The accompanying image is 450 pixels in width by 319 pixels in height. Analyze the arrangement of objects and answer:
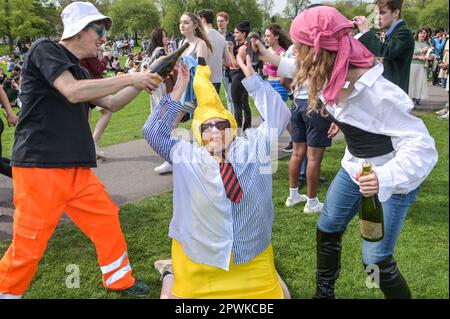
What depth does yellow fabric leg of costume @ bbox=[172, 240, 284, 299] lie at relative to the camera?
2768 millimetres

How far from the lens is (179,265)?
288 centimetres

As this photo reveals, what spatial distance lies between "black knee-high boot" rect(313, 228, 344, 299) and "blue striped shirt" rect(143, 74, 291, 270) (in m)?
0.42

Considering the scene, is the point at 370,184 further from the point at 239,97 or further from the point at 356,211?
the point at 239,97

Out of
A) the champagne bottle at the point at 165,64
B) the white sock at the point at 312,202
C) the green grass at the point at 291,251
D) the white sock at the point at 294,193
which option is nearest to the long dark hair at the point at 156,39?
the green grass at the point at 291,251

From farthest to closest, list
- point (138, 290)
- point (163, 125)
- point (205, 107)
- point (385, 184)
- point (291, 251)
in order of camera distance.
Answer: point (291, 251), point (138, 290), point (205, 107), point (163, 125), point (385, 184)

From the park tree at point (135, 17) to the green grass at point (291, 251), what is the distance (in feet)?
196

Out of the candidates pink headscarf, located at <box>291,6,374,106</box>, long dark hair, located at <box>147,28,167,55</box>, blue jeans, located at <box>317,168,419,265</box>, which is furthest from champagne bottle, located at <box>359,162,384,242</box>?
long dark hair, located at <box>147,28,167,55</box>

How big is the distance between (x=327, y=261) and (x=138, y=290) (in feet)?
4.61

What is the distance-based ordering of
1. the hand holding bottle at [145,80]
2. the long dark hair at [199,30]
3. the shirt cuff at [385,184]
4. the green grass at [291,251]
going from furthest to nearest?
the long dark hair at [199,30] → the green grass at [291,251] → the hand holding bottle at [145,80] → the shirt cuff at [385,184]

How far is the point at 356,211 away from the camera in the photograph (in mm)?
2801

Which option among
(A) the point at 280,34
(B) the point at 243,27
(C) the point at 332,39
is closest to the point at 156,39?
(B) the point at 243,27

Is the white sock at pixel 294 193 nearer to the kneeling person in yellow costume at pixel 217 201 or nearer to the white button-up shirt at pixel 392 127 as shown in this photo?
the kneeling person in yellow costume at pixel 217 201

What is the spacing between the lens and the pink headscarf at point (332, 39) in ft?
7.19
